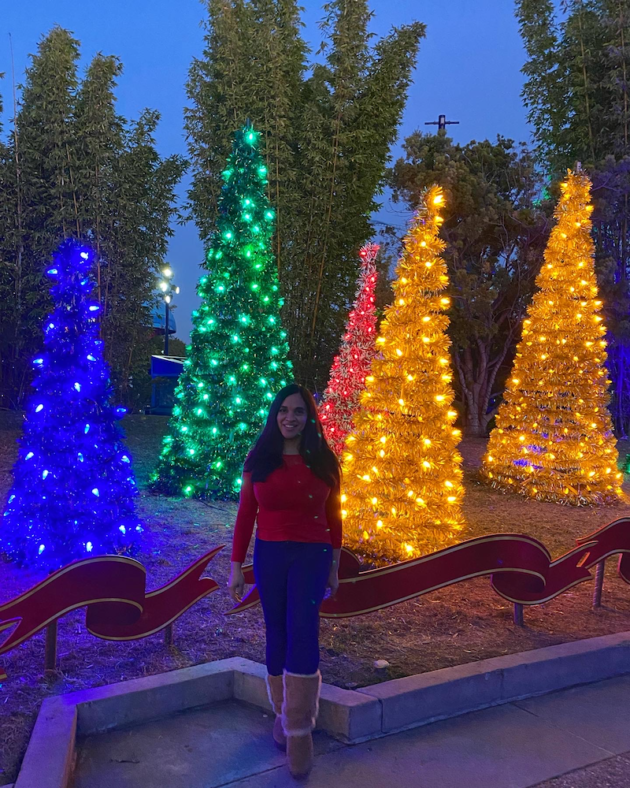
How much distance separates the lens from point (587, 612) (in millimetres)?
4594

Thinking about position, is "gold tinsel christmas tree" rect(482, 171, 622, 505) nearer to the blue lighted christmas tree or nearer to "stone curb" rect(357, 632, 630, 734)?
"stone curb" rect(357, 632, 630, 734)

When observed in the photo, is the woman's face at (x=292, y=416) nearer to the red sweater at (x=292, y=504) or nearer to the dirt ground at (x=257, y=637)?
the red sweater at (x=292, y=504)

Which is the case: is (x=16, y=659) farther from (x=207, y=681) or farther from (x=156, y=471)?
(x=156, y=471)

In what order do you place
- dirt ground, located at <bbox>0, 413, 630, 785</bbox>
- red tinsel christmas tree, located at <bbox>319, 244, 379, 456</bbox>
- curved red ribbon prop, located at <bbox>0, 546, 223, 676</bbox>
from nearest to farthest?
curved red ribbon prop, located at <bbox>0, 546, 223, 676</bbox>, dirt ground, located at <bbox>0, 413, 630, 785</bbox>, red tinsel christmas tree, located at <bbox>319, 244, 379, 456</bbox>

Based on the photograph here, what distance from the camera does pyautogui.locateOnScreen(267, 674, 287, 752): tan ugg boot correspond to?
2.73m

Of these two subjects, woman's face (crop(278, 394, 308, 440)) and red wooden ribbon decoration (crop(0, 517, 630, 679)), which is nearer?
woman's face (crop(278, 394, 308, 440))

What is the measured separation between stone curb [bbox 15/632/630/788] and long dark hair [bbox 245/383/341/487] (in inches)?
43.9

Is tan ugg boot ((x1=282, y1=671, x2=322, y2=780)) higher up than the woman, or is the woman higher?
the woman

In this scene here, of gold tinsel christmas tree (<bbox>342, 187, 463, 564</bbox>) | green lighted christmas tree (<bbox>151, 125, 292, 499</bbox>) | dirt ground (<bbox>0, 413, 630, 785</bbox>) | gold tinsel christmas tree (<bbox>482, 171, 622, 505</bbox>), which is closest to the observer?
dirt ground (<bbox>0, 413, 630, 785</bbox>)

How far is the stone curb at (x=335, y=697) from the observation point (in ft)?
8.73

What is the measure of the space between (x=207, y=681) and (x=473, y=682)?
1353 millimetres

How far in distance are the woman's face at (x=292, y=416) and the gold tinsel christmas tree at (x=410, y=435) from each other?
3185mm

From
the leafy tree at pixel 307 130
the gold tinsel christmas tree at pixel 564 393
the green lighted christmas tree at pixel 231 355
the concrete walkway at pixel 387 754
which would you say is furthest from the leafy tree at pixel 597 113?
the concrete walkway at pixel 387 754

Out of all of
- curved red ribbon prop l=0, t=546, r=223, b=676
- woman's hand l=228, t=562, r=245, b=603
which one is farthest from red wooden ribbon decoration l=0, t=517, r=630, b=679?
woman's hand l=228, t=562, r=245, b=603
